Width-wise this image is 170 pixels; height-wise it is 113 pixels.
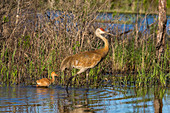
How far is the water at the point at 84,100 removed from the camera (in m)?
6.18

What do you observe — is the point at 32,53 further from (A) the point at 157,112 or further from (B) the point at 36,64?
(A) the point at 157,112

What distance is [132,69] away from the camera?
1092cm

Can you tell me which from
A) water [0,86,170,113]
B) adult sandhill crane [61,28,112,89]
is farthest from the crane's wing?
water [0,86,170,113]

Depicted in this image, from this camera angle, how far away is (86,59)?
8.55 metres

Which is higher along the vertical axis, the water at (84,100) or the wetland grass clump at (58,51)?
the wetland grass clump at (58,51)

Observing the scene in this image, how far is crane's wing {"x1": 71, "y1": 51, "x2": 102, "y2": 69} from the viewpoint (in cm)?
852

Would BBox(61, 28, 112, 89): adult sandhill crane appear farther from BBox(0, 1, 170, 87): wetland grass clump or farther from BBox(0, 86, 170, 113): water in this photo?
BBox(0, 86, 170, 113): water

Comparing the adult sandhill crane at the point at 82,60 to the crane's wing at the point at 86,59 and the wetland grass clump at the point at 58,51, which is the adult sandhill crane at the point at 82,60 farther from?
the wetland grass clump at the point at 58,51

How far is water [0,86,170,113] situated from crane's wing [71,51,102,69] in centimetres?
61

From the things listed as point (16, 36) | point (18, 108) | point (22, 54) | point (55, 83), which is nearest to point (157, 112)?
point (18, 108)

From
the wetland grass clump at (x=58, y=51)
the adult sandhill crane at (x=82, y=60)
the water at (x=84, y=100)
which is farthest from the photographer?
the wetland grass clump at (x=58, y=51)

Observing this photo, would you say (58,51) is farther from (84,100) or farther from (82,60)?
(84,100)

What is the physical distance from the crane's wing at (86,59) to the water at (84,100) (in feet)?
2.01

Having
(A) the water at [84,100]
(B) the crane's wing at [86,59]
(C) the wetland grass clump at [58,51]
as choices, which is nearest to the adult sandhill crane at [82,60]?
(B) the crane's wing at [86,59]
